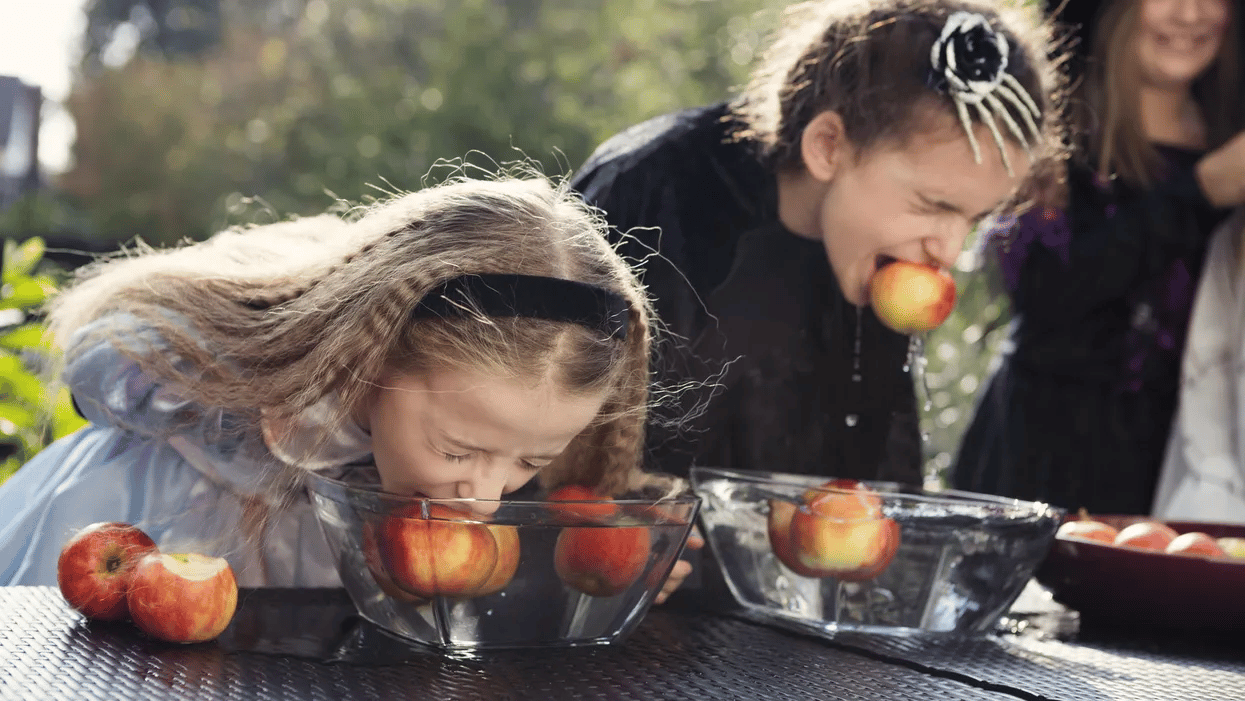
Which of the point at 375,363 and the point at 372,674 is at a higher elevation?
the point at 375,363

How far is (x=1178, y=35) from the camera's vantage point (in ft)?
9.30

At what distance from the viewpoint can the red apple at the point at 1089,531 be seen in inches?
68.7

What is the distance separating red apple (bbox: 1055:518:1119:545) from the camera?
174 centimetres

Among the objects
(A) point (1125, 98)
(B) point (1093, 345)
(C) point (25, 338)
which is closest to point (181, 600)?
(C) point (25, 338)

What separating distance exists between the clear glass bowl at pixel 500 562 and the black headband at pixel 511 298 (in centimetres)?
27

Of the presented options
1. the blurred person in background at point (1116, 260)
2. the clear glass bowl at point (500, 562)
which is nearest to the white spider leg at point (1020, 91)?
the blurred person in background at point (1116, 260)

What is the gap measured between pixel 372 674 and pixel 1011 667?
0.69m

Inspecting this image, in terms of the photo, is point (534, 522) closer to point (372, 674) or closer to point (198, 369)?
point (372, 674)

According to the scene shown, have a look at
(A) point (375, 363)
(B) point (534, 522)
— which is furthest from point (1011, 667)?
(A) point (375, 363)

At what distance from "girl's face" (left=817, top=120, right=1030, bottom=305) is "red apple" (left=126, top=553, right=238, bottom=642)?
1250 mm

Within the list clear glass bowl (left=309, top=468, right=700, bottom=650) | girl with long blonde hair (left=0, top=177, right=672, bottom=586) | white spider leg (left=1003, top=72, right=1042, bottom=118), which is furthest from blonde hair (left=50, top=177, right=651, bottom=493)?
white spider leg (left=1003, top=72, right=1042, bottom=118)

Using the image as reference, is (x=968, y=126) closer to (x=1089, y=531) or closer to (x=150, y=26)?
(x=1089, y=531)

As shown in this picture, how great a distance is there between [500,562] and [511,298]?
381mm

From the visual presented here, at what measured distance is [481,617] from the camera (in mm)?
1277
